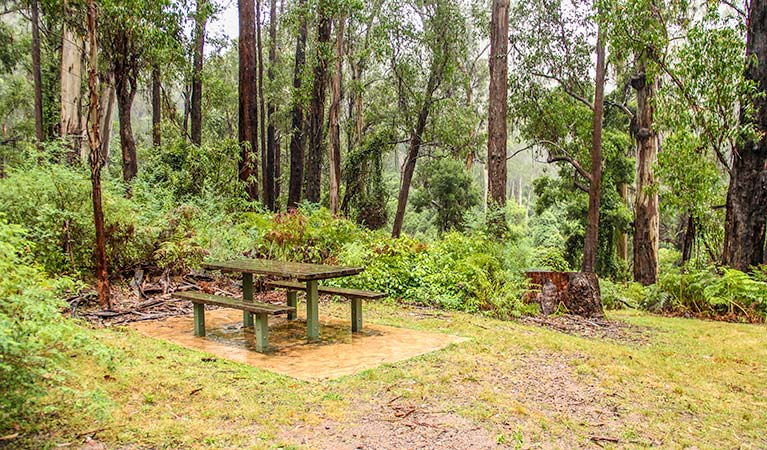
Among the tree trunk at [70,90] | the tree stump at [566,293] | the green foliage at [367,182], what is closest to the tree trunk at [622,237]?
the green foliage at [367,182]

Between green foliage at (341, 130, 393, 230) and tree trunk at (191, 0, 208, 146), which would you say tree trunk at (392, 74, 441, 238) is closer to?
green foliage at (341, 130, 393, 230)

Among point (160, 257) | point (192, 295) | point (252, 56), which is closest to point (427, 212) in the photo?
point (252, 56)

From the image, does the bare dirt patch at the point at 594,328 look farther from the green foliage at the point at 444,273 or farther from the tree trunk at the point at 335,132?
the tree trunk at the point at 335,132

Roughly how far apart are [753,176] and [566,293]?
483 cm

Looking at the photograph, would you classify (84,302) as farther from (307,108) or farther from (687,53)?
(307,108)

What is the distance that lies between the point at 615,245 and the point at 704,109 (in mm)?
11018

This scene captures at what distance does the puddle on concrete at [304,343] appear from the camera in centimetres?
518

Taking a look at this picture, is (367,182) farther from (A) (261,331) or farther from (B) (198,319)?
(A) (261,331)

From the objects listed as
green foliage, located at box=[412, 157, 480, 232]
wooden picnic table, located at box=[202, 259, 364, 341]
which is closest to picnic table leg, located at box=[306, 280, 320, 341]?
wooden picnic table, located at box=[202, 259, 364, 341]

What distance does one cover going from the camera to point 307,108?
19766 mm

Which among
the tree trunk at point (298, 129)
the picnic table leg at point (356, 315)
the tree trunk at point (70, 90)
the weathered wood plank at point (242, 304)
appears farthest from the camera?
the tree trunk at point (298, 129)

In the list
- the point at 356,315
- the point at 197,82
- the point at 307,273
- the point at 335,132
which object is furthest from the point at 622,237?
the point at 307,273

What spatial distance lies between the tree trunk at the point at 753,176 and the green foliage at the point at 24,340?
11.5 metres

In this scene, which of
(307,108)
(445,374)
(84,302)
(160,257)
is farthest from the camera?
(307,108)
